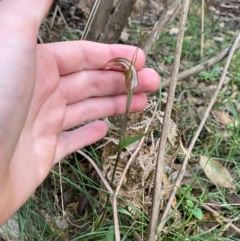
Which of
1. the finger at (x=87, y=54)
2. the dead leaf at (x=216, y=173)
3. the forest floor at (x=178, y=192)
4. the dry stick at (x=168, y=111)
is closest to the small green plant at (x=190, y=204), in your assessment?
the forest floor at (x=178, y=192)

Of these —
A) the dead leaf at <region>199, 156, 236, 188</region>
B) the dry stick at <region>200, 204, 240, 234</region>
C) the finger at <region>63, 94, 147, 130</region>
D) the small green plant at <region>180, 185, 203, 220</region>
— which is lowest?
the dry stick at <region>200, 204, 240, 234</region>

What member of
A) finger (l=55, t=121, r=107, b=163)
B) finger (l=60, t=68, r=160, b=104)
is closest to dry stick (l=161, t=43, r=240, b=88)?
finger (l=60, t=68, r=160, b=104)

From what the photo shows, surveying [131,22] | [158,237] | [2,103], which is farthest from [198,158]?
[131,22]

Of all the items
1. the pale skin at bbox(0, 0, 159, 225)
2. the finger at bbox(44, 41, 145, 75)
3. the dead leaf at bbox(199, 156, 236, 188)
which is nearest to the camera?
the pale skin at bbox(0, 0, 159, 225)

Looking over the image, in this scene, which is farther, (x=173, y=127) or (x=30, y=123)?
(x=173, y=127)

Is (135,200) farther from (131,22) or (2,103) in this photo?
(131,22)

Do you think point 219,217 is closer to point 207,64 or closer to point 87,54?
point 207,64

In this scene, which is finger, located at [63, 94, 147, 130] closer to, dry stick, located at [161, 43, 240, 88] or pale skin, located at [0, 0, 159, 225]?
pale skin, located at [0, 0, 159, 225]

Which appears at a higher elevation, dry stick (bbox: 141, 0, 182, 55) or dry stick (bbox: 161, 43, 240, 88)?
dry stick (bbox: 141, 0, 182, 55)
